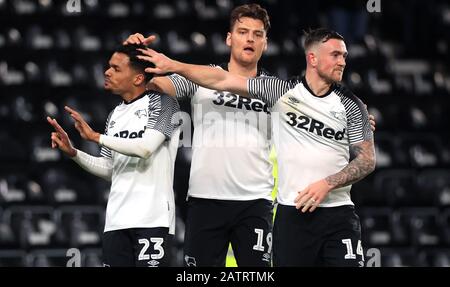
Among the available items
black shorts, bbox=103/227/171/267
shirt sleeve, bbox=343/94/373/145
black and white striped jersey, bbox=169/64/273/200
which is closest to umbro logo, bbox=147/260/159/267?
black shorts, bbox=103/227/171/267

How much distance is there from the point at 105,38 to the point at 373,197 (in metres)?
3.37

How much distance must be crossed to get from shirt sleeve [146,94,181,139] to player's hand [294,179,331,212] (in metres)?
0.88

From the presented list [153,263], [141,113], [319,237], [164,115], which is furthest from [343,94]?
[153,263]

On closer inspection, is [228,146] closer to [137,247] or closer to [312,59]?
[312,59]

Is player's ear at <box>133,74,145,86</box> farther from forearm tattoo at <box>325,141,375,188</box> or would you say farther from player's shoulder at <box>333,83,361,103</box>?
forearm tattoo at <box>325,141,375,188</box>

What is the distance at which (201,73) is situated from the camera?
6340mm

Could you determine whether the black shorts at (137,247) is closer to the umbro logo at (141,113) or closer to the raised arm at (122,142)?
the raised arm at (122,142)

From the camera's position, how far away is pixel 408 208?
10734 millimetres

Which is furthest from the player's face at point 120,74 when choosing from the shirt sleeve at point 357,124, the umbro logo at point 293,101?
the shirt sleeve at point 357,124

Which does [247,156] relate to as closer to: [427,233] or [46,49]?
[427,233]

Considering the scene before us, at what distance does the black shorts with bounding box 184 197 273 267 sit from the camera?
6.53 m

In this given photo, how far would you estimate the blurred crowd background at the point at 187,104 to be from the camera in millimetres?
10078
